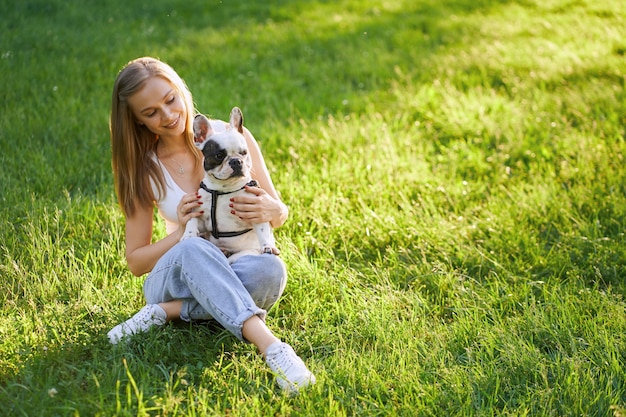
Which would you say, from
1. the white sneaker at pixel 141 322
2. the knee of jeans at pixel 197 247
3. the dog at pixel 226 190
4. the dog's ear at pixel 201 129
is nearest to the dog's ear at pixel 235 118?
the dog at pixel 226 190

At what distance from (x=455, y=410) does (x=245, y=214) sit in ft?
4.58

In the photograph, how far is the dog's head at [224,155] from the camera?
10.9ft

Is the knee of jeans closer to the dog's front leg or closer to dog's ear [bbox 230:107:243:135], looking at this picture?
the dog's front leg

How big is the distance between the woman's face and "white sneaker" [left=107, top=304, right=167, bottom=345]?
987mm

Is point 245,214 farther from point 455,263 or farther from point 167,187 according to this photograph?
point 455,263

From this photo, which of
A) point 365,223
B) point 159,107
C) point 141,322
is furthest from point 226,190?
point 365,223

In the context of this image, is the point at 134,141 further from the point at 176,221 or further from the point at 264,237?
the point at 264,237

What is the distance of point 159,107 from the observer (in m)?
3.62

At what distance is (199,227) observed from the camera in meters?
3.52

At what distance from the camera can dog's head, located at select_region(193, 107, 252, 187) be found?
10.9ft

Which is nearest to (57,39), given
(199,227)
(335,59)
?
(335,59)

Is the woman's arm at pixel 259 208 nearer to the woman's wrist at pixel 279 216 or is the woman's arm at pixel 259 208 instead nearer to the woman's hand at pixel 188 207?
the woman's wrist at pixel 279 216

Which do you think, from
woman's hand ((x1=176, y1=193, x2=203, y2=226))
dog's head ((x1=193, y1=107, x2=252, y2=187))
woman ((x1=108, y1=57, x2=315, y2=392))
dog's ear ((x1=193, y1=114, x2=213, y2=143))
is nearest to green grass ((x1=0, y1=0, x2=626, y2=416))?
woman ((x1=108, y1=57, x2=315, y2=392))

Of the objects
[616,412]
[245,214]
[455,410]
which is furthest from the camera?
[245,214]
